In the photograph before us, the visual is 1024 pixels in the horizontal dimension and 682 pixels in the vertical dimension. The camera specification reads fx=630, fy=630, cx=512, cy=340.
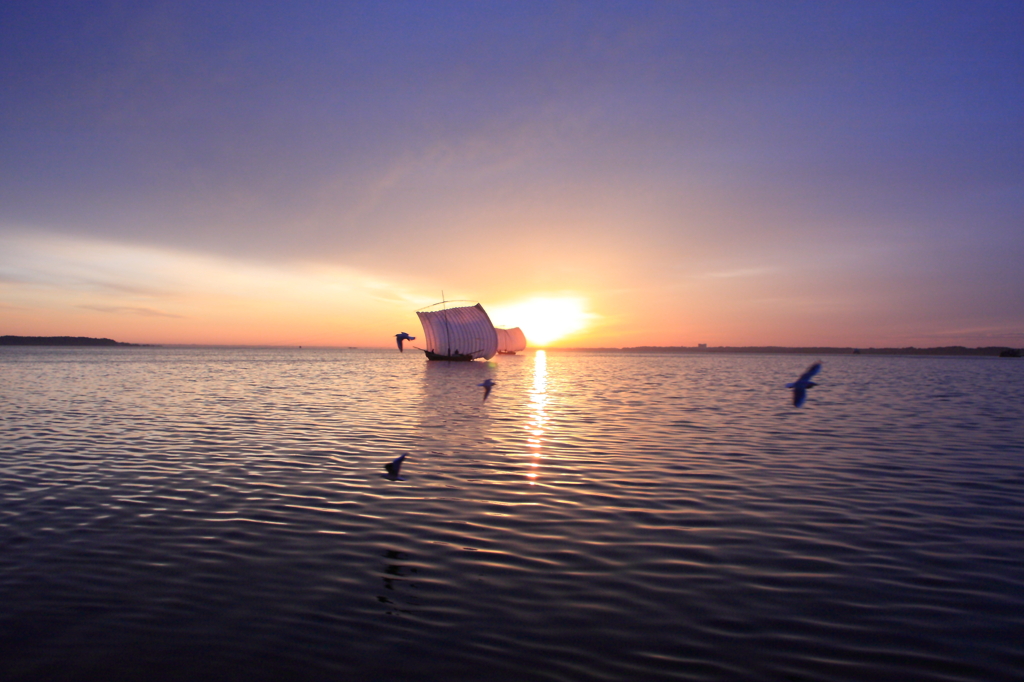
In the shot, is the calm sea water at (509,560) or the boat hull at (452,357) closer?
the calm sea water at (509,560)

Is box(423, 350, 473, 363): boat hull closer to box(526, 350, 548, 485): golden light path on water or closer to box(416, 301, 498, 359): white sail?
box(416, 301, 498, 359): white sail

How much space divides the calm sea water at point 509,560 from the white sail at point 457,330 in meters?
89.6

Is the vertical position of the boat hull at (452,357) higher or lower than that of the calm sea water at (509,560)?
higher

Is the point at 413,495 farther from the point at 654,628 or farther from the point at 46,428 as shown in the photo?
the point at 46,428

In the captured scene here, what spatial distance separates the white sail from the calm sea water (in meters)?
89.6

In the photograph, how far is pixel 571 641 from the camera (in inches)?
249

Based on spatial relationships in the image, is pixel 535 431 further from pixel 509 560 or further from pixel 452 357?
pixel 452 357

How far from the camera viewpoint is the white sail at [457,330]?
109 m

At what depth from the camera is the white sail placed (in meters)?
109

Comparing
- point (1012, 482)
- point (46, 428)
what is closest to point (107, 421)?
point (46, 428)

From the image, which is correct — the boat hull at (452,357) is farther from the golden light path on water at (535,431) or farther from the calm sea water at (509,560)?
the calm sea water at (509,560)

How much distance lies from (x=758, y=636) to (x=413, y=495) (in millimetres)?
7549

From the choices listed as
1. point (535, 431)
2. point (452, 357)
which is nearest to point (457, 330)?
point (452, 357)

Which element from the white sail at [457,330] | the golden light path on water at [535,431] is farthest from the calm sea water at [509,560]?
the white sail at [457,330]
